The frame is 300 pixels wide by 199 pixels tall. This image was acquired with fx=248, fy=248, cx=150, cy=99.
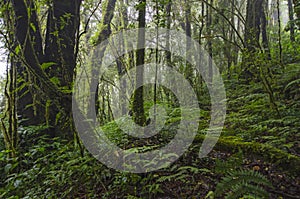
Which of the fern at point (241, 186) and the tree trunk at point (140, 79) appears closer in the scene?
the fern at point (241, 186)

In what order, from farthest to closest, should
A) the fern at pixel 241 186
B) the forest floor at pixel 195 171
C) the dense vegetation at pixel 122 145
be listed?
1. the dense vegetation at pixel 122 145
2. the forest floor at pixel 195 171
3. the fern at pixel 241 186

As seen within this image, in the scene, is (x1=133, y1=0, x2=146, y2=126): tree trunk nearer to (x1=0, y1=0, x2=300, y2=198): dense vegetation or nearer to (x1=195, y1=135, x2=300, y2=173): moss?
(x1=0, y1=0, x2=300, y2=198): dense vegetation

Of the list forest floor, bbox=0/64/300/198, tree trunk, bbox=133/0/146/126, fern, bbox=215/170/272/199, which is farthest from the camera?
tree trunk, bbox=133/0/146/126

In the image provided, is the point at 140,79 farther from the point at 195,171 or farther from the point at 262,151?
the point at 262,151

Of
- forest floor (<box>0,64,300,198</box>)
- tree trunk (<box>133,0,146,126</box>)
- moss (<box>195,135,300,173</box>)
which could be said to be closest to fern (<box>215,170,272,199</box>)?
forest floor (<box>0,64,300,198</box>)

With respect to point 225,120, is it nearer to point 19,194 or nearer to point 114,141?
point 114,141

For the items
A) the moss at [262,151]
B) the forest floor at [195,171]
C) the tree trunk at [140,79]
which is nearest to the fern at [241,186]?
the forest floor at [195,171]

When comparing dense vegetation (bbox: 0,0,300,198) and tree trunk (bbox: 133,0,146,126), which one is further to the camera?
tree trunk (bbox: 133,0,146,126)

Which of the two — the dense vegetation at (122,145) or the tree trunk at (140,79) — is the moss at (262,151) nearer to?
the dense vegetation at (122,145)

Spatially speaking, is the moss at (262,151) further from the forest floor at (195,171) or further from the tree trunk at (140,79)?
the tree trunk at (140,79)

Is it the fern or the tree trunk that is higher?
the tree trunk

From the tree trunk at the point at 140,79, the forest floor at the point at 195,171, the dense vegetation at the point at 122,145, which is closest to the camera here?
the forest floor at the point at 195,171

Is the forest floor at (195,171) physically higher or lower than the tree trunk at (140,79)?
lower

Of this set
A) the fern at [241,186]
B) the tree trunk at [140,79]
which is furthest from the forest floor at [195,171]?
the tree trunk at [140,79]
